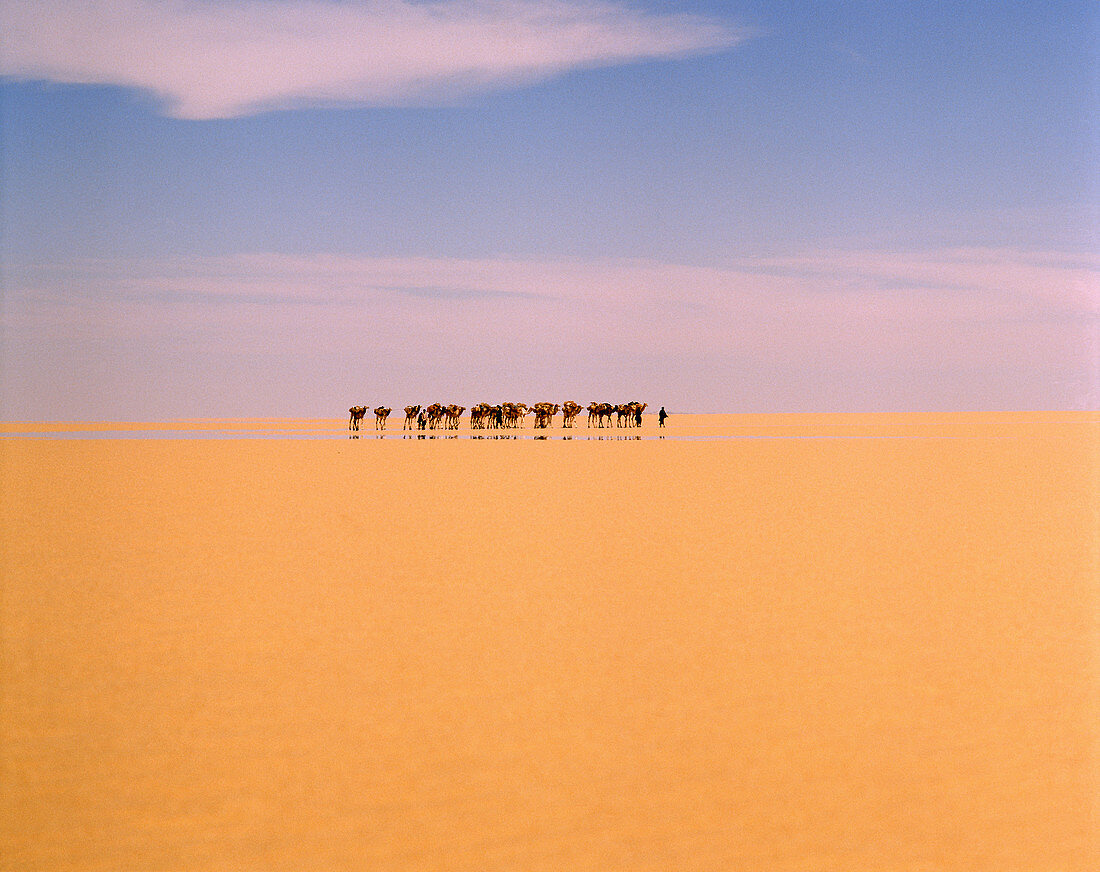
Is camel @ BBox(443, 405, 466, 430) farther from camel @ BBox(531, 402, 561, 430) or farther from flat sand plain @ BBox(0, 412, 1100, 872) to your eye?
flat sand plain @ BBox(0, 412, 1100, 872)

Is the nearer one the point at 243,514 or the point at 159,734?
the point at 159,734

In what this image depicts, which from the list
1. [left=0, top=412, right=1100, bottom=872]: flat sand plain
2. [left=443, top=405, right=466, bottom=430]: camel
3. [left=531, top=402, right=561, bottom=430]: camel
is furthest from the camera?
[left=443, top=405, right=466, bottom=430]: camel

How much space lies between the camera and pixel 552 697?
602 cm

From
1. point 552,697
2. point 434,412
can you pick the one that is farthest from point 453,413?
point 552,697

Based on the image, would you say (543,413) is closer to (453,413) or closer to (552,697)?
(453,413)

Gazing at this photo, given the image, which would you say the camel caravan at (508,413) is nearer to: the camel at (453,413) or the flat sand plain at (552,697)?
the camel at (453,413)

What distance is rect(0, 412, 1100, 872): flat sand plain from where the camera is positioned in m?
4.27

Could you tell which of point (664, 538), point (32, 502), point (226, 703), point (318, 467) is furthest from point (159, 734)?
point (318, 467)

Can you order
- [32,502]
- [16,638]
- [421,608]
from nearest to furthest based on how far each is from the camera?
[16,638] → [421,608] → [32,502]

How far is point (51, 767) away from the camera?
16.6 ft

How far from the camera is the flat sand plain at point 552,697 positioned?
14.0 ft

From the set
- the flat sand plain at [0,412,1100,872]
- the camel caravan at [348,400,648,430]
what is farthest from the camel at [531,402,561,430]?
the flat sand plain at [0,412,1100,872]

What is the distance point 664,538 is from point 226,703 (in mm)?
7340

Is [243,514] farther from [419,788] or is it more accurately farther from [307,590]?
[419,788]
